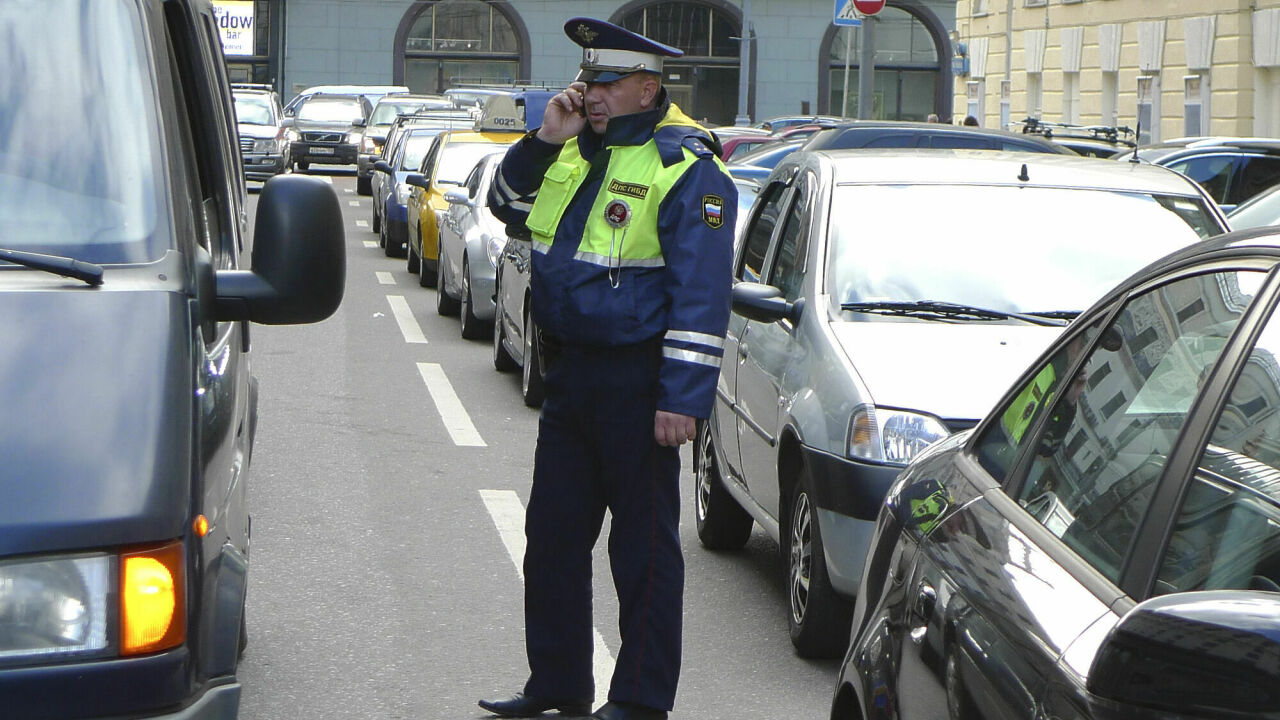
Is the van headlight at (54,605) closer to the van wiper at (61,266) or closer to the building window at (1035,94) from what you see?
the van wiper at (61,266)

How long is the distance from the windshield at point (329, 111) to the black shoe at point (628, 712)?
34.5 m

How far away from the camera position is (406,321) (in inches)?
615

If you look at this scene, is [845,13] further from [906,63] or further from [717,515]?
[906,63]

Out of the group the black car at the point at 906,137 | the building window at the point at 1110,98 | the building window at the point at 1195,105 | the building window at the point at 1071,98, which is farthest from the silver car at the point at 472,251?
the building window at the point at 1071,98

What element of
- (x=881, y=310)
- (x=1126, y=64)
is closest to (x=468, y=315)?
(x=881, y=310)

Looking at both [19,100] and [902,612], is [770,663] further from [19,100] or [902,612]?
[19,100]

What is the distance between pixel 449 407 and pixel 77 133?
7.66 metres

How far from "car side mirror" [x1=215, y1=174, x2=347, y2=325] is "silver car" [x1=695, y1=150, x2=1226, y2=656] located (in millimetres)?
2408

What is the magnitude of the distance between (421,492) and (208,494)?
5237 mm

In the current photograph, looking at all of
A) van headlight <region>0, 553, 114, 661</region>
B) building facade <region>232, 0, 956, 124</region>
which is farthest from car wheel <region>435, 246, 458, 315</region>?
building facade <region>232, 0, 956, 124</region>

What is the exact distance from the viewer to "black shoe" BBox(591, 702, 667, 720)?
482 centimetres

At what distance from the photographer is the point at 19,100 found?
342cm

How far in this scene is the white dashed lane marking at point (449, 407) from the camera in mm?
9972

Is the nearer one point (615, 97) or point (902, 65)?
point (615, 97)
